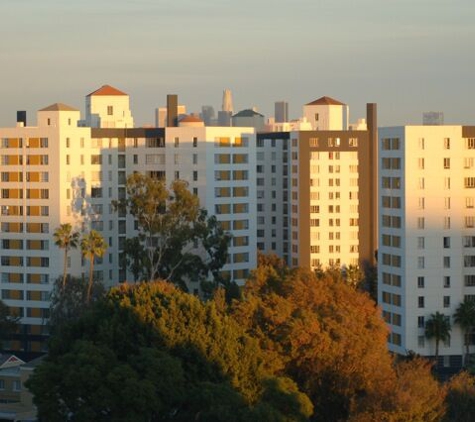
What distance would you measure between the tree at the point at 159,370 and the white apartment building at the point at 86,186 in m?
44.8

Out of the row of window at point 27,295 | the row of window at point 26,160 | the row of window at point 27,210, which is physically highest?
the row of window at point 26,160

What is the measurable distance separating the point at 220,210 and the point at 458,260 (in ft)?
72.6

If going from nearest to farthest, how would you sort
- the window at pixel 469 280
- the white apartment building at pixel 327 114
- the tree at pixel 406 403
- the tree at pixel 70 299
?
the tree at pixel 406 403
the window at pixel 469 280
the tree at pixel 70 299
the white apartment building at pixel 327 114

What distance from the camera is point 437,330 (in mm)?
92438

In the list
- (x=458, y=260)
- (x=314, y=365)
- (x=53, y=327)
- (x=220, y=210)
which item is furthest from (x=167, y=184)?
(x=314, y=365)

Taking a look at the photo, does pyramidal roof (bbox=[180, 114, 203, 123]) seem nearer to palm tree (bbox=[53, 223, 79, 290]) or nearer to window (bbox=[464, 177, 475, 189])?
palm tree (bbox=[53, 223, 79, 290])

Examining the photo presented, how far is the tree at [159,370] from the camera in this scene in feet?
182

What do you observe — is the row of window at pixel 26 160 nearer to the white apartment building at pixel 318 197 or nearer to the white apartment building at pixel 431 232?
the white apartment building at pixel 431 232

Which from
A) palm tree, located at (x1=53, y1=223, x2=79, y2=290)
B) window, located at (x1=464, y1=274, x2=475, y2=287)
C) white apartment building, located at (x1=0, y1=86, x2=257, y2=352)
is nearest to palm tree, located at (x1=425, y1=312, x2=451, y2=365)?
window, located at (x1=464, y1=274, x2=475, y2=287)

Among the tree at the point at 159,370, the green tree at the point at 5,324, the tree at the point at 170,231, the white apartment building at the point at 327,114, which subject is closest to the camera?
the tree at the point at 159,370

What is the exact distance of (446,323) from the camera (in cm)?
9288

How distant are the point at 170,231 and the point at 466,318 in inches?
835

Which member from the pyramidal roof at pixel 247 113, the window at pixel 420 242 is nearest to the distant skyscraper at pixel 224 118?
the pyramidal roof at pixel 247 113

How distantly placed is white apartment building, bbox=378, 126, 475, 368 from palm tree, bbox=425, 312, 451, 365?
1.72ft
